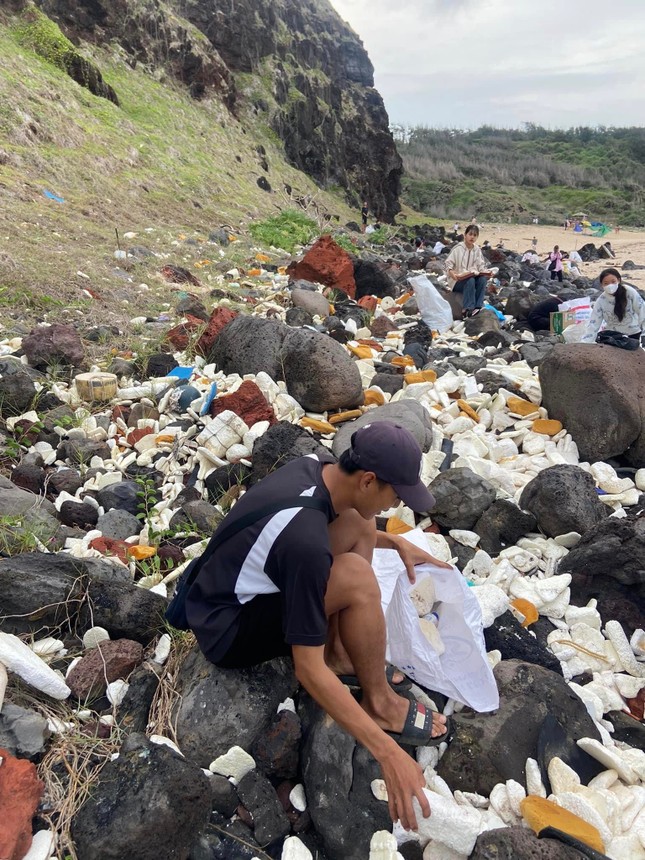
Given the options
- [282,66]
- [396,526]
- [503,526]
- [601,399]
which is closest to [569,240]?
[282,66]

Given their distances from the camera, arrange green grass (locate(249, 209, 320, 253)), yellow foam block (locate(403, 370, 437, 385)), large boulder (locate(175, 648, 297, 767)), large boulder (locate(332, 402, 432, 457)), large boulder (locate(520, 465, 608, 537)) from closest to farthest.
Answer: large boulder (locate(175, 648, 297, 767)) < large boulder (locate(520, 465, 608, 537)) < large boulder (locate(332, 402, 432, 457)) < yellow foam block (locate(403, 370, 437, 385)) < green grass (locate(249, 209, 320, 253))

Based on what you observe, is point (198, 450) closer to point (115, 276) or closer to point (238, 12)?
point (115, 276)

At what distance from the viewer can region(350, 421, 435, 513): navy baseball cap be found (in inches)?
77.2

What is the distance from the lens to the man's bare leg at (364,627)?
1.99 m

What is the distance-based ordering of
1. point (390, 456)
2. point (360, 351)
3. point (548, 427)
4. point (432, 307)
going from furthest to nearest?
point (432, 307), point (360, 351), point (548, 427), point (390, 456)

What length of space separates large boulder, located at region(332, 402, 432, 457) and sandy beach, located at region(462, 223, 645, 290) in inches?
601

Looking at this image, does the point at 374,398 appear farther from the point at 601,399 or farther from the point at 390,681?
the point at 390,681

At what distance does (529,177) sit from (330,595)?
6151cm

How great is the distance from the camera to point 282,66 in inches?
1291

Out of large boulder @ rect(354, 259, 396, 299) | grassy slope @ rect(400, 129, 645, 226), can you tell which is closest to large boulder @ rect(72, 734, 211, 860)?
large boulder @ rect(354, 259, 396, 299)

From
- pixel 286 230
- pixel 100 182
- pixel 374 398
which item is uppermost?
pixel 100 182

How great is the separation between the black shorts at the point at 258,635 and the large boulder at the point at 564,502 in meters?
2.02

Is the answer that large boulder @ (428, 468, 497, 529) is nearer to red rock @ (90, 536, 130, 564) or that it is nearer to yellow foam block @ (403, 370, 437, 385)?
red rock @ (90, 536, 130, 564)

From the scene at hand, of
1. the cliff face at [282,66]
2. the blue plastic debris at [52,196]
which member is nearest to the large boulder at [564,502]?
the blue plastic debris at [52,196]
